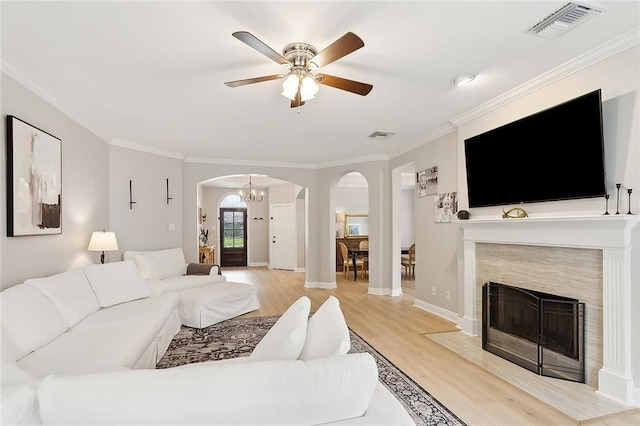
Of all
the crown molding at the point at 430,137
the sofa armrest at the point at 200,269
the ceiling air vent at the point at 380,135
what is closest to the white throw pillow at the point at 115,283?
the sofa armrest at the point at 200,269

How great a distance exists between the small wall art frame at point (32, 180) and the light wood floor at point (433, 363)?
280 centimetres

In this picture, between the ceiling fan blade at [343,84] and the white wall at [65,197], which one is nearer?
the ceiling fan blade at [343,84]

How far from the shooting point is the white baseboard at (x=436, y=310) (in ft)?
14.6

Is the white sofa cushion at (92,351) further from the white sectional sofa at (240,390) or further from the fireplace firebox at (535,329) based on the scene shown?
the fireplace firebox at (535,329)

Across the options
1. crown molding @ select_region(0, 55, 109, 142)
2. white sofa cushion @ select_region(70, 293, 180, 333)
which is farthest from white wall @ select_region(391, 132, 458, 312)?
crown molding @ select_region(0, 55, 109, 142)

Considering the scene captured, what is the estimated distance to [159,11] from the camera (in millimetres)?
2006

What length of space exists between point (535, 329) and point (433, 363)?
979mm

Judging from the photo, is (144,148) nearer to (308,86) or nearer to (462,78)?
(308,86)

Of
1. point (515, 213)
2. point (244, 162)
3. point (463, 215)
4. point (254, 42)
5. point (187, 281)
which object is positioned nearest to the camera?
point (254, 42)

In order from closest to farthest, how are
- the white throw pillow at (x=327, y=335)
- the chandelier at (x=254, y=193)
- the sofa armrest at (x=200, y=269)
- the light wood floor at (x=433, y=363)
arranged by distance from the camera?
1. the white throw pillow at (x=327, y=335)
2. the light wood floor at (x=433, y=363)
3. the sofa armrest at (x=200, y=269)
4. the chandelier at (x=254, y=193)

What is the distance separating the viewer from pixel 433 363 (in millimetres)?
3115

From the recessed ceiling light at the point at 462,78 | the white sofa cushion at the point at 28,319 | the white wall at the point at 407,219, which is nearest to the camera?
the white sofa cushion at the point at 28,319

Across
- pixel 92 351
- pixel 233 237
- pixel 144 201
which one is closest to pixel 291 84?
pixel 92 351

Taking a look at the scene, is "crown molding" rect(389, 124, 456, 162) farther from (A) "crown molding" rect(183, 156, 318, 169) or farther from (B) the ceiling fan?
(B) the ceiling fan
